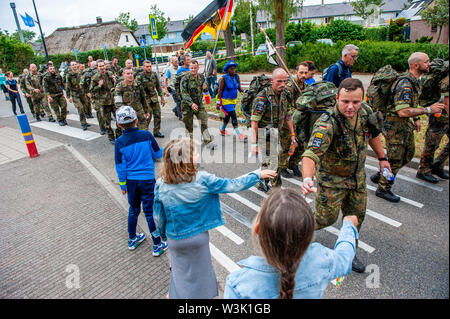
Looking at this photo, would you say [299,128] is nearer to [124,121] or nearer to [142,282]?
[124,121]

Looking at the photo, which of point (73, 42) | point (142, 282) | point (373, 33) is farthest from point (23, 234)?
point (73, 42)

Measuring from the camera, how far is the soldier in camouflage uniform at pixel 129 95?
6992 millimetres

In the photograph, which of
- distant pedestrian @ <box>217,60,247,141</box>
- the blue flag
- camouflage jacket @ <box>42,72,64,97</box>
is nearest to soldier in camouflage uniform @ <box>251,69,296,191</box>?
distant pedestrian @ <box>217,60,247,141</box>

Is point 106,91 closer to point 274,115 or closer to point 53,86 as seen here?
point 53,86

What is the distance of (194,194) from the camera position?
2363mm

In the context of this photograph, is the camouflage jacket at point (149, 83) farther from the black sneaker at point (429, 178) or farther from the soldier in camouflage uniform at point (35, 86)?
the black sneaker at point (429, 178)

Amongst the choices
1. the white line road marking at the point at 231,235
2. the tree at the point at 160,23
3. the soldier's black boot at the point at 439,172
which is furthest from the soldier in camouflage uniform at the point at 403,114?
the tree at the point at 160,23

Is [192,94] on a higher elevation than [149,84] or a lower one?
lower

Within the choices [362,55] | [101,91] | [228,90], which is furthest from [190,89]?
[362,55]

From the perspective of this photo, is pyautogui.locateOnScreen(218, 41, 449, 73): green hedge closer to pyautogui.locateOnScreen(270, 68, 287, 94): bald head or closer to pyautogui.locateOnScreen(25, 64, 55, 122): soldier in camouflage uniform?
pyautogui.locateOnScreen(270, 68, 287, 94): bald head

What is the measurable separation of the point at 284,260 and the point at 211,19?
874 cm

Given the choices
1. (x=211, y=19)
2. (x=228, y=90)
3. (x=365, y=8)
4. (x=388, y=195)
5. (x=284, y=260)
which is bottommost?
(x=388, y=195)

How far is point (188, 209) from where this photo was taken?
94.0 inches

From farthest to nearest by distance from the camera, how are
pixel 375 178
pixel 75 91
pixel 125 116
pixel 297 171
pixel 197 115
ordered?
pixel 75 91 < pixel 197 115 < pixel 297 171 < pixel 375 178 < pixel 125 116
